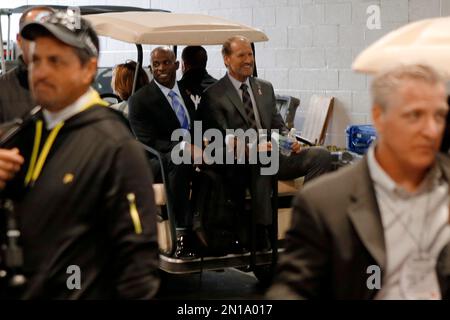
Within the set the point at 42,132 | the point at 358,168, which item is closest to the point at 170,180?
the point at 42,132

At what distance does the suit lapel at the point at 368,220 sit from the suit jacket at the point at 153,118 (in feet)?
14.9

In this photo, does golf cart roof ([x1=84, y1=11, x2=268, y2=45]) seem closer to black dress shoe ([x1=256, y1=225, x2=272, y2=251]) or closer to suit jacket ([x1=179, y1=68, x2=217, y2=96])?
suit jacket ([x1=179, y1=68, x2=217, y2=96])

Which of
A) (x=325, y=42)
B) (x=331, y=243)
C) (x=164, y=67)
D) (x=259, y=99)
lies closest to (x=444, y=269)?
(x=331, y=243)

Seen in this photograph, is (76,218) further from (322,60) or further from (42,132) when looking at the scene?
(322,60)

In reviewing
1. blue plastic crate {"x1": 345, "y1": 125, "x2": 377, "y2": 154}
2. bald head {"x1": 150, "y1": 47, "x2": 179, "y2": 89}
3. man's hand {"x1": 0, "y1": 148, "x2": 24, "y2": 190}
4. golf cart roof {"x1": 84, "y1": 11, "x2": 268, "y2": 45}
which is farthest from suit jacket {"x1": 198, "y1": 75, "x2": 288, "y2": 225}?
man's hand {"x1": 0, "y1": 148, "x2": 24, "y2": 190}

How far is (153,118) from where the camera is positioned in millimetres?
7238

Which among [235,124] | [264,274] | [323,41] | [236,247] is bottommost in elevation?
[264,274]

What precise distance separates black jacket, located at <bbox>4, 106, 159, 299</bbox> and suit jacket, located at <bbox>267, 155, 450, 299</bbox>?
0.49 m

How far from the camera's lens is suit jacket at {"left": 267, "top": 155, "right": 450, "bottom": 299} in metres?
2.58

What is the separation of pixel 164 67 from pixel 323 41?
344cm

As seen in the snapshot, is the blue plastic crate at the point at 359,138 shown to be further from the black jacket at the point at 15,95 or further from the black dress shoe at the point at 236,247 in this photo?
the black jacket at the point at 15,95

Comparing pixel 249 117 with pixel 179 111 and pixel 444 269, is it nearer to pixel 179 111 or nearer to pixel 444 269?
pixel 179 111

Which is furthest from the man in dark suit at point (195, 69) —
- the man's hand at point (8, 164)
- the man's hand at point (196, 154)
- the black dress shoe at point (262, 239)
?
the man's hand at point (8, 164)

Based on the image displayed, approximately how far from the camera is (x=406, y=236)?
2635mm
